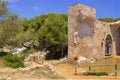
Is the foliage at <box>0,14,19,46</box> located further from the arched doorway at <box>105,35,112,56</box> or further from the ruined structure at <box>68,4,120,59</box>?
the arched doorway at <box>105,35,112,56</box>

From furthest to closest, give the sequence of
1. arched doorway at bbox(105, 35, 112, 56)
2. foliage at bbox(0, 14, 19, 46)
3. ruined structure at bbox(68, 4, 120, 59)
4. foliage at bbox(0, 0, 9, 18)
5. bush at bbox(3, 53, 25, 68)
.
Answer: arched doorway at bbox(105, 35, 112, 56), ruined structure at bbox(68, 4, 120, 59), foliage at bbox(0, 0, 9, 18), foliage at bbox(0, 14, 19, 46), bush at bbox(3, 53, 25, 68)

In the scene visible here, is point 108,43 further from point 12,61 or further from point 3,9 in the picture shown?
point 12,61

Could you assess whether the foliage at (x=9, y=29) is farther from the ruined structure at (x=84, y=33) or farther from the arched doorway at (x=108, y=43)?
the arched doorway at (x=108, y=43)

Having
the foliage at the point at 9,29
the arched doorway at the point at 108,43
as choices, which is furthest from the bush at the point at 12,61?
the arched doorway at the point at 108,43

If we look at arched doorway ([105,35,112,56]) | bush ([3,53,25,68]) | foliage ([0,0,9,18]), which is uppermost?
foliage ([0,0,9,18])

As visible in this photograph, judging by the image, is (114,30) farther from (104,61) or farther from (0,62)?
(0,62)

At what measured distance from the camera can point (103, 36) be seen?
34844 mm

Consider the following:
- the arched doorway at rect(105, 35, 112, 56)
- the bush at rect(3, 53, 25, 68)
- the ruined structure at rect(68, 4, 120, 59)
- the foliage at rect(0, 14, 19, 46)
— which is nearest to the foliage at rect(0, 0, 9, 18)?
the foliage at rect(0, 14, 19, 46)

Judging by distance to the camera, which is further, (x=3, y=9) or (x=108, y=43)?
(x=108, y=43)

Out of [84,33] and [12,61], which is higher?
[84,33]

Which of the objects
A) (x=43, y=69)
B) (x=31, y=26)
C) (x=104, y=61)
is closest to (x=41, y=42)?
(x=31, y=26)

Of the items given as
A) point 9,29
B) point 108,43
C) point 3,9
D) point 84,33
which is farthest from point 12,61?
point 108,43

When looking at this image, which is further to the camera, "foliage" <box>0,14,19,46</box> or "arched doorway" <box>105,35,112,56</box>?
"arched doorway" <box>105,35,112,56</box>

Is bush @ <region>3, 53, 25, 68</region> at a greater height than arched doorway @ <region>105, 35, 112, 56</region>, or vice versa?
arched doorway @ <region>105, 35, 112, 56</region>
